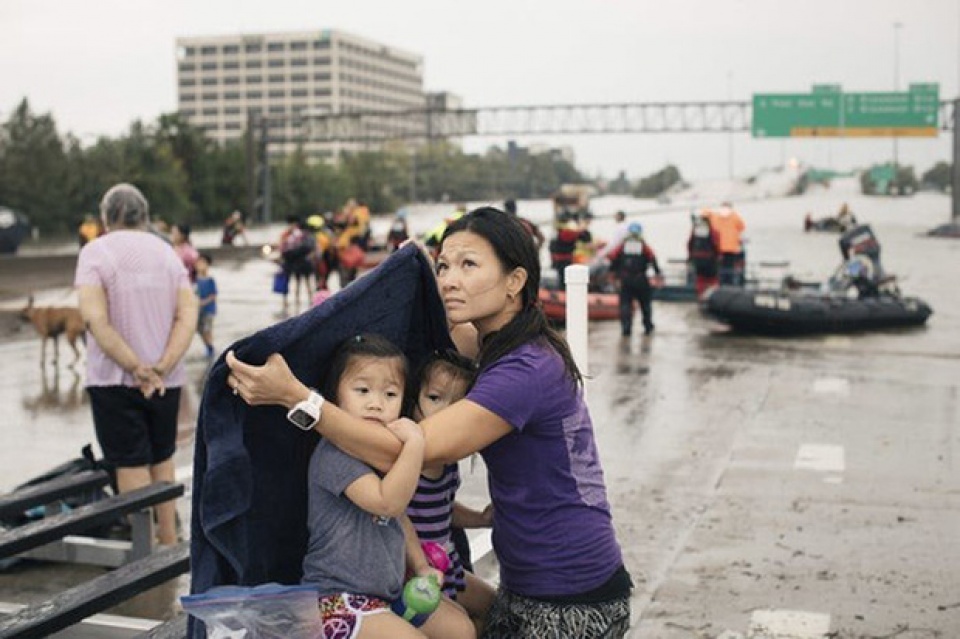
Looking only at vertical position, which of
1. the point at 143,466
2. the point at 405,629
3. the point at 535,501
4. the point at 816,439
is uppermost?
the point at 535,501

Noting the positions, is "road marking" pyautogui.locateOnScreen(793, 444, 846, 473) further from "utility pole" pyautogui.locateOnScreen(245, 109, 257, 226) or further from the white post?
"utility pole" pyautogui.locateOnScreen(245, 109, 257, 226)

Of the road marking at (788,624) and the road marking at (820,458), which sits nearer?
the road marking at (788,624)

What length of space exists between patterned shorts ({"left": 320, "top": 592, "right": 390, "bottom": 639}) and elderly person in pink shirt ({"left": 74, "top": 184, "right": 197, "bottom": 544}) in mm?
3881

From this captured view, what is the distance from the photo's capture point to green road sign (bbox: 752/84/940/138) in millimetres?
66250

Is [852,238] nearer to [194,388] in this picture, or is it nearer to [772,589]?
[194,388]

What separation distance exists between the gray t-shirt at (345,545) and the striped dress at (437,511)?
217 millimetres

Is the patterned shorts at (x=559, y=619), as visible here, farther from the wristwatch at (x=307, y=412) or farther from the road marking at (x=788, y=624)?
the road marking at (x=788, y=624)

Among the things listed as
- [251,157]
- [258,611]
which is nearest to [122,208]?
[258,611]

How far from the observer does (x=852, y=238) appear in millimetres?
22266

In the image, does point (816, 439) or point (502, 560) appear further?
point (816, 439)

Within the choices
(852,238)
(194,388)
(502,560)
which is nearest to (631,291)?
(852,238)

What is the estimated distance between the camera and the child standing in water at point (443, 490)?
3.24 meters

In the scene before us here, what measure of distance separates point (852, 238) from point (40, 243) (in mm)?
38242

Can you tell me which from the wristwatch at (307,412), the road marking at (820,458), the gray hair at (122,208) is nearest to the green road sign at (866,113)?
the road marking at (820,458)
